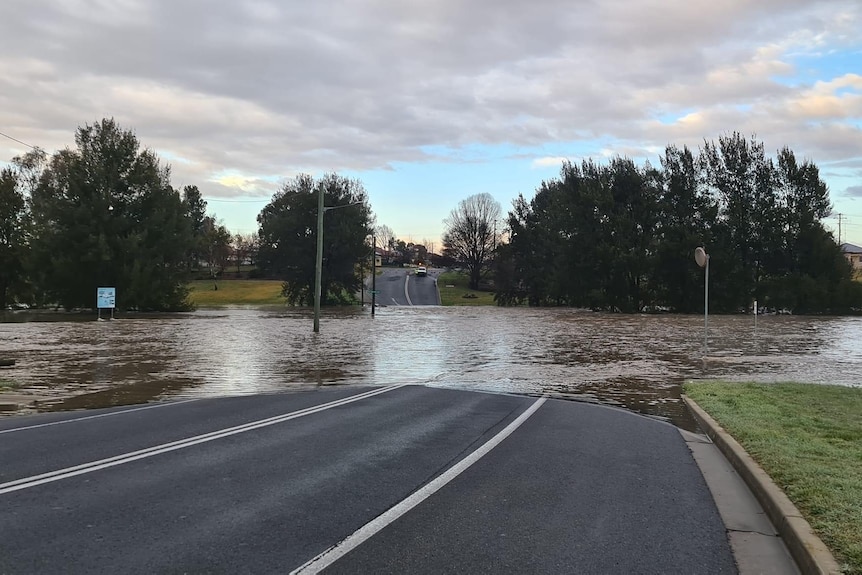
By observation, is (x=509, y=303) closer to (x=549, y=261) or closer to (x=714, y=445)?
(x=549, y=261)

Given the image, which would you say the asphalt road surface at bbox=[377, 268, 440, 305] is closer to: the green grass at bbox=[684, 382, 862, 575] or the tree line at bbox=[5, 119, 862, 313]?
the tree line at bbox=[5, 119, 862, 313]

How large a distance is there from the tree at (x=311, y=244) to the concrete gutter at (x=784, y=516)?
6070 cm

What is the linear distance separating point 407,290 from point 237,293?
978 inches

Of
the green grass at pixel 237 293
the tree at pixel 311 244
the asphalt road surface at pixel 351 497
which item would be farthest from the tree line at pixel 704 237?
the asphalt road surface at pixel 351 497

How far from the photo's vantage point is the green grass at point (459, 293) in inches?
3691

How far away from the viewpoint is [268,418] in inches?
397

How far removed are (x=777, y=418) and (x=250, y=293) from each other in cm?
8683

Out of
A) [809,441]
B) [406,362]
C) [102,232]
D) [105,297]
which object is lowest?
[406,362]

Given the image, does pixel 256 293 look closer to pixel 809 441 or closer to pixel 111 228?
pixel 111 228

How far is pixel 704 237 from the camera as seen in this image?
61562mm

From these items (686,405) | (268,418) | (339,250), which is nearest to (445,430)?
(268,418)

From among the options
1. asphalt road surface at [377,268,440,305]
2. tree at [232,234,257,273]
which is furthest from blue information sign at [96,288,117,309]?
tree at [232,234,257,273]

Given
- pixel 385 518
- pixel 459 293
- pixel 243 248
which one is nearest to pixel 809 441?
pixel 385 518

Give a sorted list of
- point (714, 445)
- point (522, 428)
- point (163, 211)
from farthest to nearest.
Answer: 1. point (163, 211)
2. point (522, 428)
3. point (714, 445)
